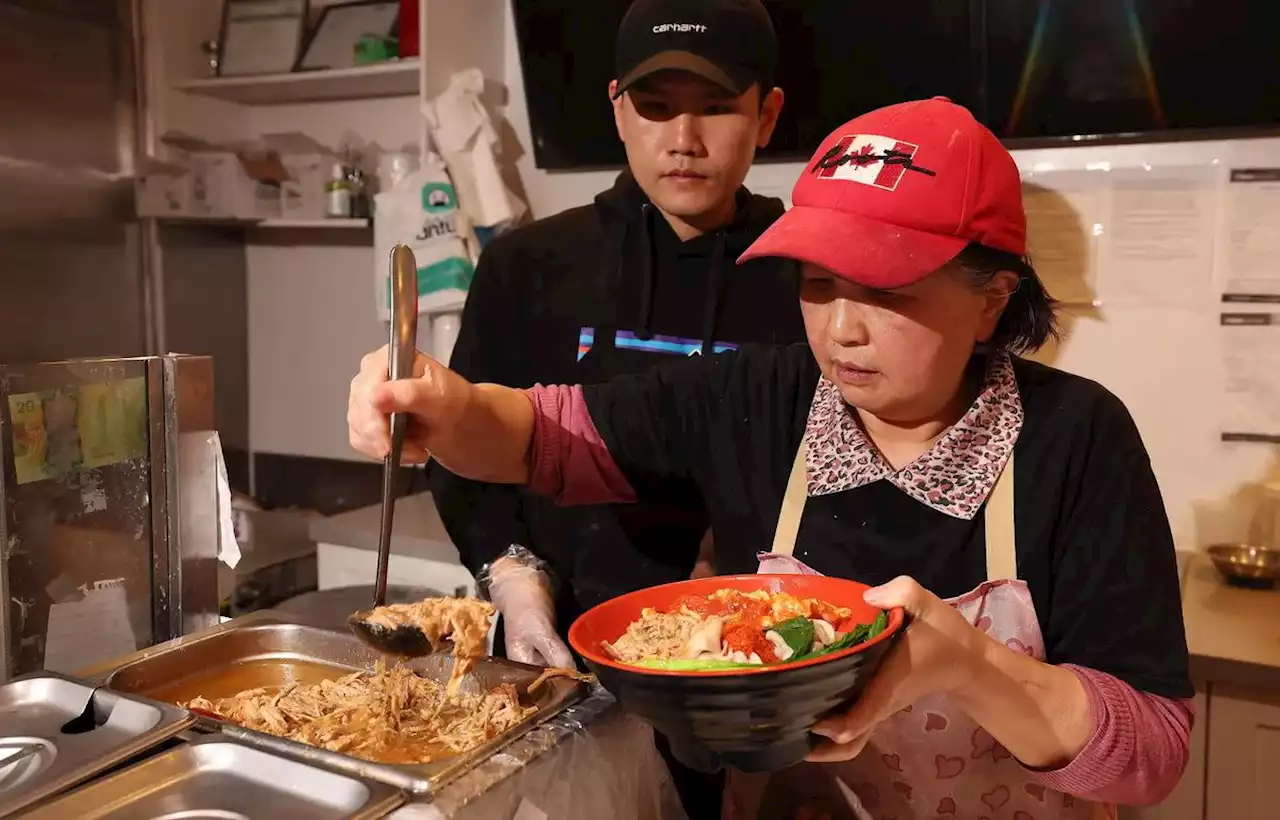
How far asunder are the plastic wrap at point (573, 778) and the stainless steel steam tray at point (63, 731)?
9.8 inches

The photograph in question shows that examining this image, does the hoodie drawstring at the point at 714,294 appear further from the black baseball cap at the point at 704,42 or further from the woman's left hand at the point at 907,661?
the woman's left hand at the point at 907,661

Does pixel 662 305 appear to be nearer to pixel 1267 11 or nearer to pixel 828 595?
pixel 828 595

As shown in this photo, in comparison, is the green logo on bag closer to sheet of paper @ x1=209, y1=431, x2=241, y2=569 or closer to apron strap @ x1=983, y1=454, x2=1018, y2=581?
sheet of paper @ x1=209, y1=431, x2=241, y2=569

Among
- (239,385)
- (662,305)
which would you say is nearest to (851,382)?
(662,305)

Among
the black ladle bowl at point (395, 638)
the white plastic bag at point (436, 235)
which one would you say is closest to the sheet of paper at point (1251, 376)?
the white plastic bag at point (436, 235)

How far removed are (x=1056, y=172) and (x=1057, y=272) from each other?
0.22m

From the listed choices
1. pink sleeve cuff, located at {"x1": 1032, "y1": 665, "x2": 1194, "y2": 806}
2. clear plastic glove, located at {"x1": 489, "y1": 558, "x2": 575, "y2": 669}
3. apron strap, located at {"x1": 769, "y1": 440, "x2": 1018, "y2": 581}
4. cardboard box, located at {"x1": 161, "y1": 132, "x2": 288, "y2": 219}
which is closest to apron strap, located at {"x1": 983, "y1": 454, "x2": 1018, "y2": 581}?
apron strap, located at {"x1": 769, "y1": 440, "x2": 1018, "y2": 581}

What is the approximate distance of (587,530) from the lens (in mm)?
1722

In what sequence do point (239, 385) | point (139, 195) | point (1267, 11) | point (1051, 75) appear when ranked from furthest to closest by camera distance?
point (239, 385)
point (139, 195)
point (1051, 75)
point (1267, 11)

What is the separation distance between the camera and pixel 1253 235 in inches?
83.4

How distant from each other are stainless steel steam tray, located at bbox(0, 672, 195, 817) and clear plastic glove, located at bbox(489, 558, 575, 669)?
1.90ft

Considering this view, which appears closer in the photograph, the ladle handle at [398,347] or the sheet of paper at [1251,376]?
the ladle handle at [398,347]

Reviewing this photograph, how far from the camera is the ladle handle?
1039 mm

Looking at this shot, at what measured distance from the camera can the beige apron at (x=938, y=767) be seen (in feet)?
3.42
